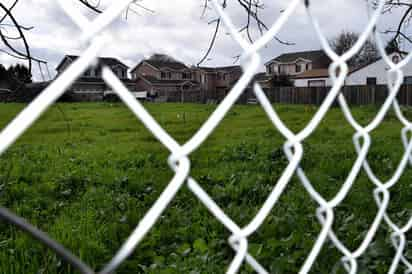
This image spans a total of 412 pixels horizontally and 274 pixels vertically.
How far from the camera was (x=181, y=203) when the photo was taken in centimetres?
229

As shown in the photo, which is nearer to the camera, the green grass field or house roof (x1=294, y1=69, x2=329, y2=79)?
the green grass field

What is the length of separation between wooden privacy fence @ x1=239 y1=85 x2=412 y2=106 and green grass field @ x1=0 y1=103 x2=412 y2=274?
7132 millimetres

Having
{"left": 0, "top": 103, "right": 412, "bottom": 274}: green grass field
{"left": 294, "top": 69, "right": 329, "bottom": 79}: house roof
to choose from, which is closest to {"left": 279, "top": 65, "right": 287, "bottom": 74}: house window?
{"left": 294, "top": 69, "right": 329, "bottom": 79}: house roof

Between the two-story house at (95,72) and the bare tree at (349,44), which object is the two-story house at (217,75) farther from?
the bare tree at (349,44)

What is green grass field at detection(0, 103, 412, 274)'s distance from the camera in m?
1.49

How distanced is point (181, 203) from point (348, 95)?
546 inches

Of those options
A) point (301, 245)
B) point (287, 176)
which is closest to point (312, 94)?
point (301, 245)

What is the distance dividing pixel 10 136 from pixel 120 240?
1.59 m

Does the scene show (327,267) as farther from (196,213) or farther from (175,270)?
(196,213)

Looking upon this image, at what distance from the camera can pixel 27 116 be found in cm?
28

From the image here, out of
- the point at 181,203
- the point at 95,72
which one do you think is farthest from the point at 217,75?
the point at 95,72

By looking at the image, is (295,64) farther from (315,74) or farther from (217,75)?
(217,75)

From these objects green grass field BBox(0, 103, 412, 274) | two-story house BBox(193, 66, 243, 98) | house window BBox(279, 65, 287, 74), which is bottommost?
green grass field BBox(0, 103, 412, 274)

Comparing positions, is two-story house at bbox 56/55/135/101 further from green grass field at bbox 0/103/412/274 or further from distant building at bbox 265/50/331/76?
distant building at bbox 265/50/331/76
